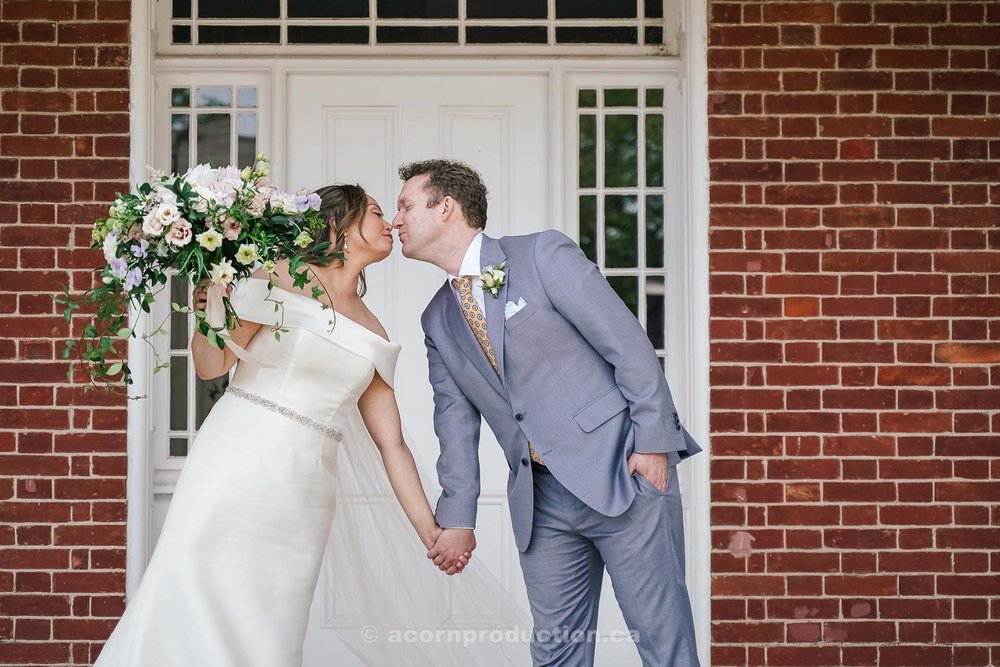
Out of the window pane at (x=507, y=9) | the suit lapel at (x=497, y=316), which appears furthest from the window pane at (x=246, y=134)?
the suit lapel at (x=497, y=316)

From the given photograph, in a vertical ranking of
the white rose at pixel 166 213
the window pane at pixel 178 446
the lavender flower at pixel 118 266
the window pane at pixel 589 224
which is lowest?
the window pane at pixel 178 446

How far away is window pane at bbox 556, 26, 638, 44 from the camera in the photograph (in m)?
4.84

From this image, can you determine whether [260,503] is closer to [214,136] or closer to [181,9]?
[214,136]

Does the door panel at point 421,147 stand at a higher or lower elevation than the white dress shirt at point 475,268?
higher

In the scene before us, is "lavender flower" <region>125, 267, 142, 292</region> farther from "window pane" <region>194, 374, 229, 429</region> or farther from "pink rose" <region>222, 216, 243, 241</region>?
"window pane" <region>194, 374, 229, 429</region>

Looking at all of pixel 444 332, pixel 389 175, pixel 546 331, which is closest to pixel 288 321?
pixel 444 332

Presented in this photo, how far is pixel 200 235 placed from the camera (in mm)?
2842

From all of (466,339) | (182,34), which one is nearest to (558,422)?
(466,339)

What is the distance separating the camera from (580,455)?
10.5ft

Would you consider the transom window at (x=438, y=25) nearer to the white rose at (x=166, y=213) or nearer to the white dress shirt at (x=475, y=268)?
the white dress shirt at (x=475, y=268)

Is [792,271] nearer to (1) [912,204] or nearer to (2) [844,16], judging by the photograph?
(1) [912,204]

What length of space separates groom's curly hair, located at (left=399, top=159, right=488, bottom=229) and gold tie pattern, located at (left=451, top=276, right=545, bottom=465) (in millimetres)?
195

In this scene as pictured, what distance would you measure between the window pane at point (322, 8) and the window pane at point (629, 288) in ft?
5.57

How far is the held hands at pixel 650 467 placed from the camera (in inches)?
124
